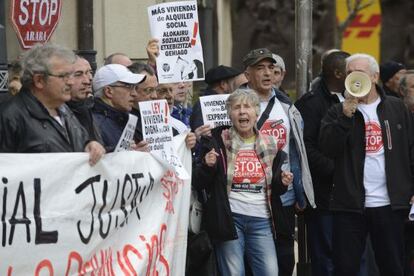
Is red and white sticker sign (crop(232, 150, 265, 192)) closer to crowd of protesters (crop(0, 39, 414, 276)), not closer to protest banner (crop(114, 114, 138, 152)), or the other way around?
crowd of protesters (crop(0, 39, 414, 276))

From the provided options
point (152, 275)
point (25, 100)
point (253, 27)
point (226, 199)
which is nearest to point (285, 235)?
point (226, 199)

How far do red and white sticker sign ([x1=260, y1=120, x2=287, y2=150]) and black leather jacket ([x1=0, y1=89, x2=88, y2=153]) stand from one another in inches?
88.2

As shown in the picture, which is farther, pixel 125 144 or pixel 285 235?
pixel 285 235

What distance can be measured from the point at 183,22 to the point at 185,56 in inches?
9.6

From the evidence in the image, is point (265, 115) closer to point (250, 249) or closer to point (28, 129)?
point (250, 249)

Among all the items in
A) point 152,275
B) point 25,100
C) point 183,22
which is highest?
point 183,22

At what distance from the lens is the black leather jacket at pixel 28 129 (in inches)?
259

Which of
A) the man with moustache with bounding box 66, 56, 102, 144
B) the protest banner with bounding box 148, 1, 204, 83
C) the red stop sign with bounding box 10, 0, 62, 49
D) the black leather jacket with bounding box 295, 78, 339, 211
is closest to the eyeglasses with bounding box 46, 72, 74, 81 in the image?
the man with moustache with bounding box 66, 56, 102, 144

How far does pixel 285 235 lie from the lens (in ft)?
28.1

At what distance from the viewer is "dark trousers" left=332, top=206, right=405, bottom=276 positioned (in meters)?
8.66

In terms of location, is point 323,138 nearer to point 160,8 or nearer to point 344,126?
point 344,126

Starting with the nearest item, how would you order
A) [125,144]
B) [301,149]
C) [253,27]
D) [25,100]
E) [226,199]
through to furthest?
1. [25,100]
2. [125,144]
3. [226,199]
4. [301,149]
5. [253,27]

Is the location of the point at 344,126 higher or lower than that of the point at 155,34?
lower

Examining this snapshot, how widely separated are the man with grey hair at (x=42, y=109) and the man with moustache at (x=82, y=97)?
32cm
